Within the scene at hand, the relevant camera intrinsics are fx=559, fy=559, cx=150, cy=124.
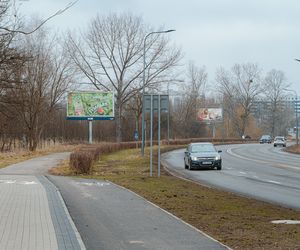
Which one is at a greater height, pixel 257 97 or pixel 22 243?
pixel 257 97

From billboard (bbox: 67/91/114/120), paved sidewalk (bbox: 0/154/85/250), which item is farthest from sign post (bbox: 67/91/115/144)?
paved sidewalk (bbox: 0/154/85/250)

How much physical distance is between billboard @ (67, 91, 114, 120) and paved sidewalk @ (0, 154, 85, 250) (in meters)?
40.5

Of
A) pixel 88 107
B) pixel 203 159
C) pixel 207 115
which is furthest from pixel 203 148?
pixel 207 115

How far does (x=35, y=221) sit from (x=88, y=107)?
48.1m

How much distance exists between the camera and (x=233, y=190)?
19.0 metres

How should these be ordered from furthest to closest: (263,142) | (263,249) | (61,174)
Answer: (263,142), (61,174), (263,249)

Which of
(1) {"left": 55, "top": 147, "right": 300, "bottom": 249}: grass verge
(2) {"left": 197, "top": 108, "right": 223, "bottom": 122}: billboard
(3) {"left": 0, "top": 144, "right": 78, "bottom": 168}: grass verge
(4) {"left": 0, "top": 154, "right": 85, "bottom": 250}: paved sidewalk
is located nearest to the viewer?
(4) {"left": 0, "top": 154, "right": 85, "bottom": 250}: paved sidewalk

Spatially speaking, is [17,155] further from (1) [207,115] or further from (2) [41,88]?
(1) [207,115]

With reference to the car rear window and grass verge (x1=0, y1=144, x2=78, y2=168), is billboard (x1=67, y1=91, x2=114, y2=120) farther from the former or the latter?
the car rear window

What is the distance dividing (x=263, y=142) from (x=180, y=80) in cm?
4112

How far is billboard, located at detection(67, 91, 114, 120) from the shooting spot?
191 ft

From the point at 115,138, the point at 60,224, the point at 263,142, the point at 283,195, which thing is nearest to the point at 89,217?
the point at 60,224

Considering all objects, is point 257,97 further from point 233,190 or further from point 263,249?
point 263,249

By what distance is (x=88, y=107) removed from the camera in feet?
192
